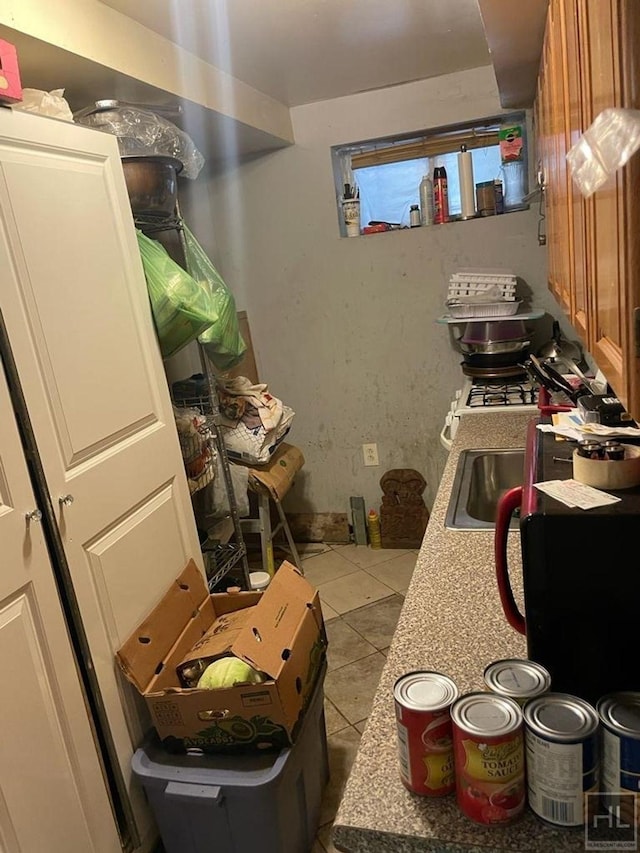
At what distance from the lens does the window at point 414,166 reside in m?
2.79

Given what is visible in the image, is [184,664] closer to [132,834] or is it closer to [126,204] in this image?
[132,834]

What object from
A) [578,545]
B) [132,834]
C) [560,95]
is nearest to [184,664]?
[132,834]

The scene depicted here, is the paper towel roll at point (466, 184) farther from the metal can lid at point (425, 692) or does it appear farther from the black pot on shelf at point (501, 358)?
the metal can lid at point (425, 692)

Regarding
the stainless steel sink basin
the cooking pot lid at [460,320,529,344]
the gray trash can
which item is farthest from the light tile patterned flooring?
the cooking pot lid at [460,320,529,344]

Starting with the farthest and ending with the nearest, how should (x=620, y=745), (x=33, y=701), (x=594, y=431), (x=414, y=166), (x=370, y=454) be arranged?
(x=370, y=454), (x=414, y=166), (x=33, y=701), (x=594, y=431), (x=620, y=745)

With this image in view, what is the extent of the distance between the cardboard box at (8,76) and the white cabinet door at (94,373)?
0.15ft

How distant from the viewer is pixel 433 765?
2.24 feet

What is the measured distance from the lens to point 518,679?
0.71m

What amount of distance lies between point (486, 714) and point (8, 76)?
1.44 metres

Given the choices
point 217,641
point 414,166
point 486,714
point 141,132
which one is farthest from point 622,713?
point 414,166

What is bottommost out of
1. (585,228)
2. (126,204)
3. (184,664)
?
(184,664)

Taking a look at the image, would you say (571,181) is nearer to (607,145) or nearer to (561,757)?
(607,145)

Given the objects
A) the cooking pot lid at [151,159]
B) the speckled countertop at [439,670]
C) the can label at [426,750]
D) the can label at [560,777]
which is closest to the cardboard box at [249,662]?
the speckled countertop at [439,670]

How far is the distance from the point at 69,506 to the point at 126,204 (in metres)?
0.83
